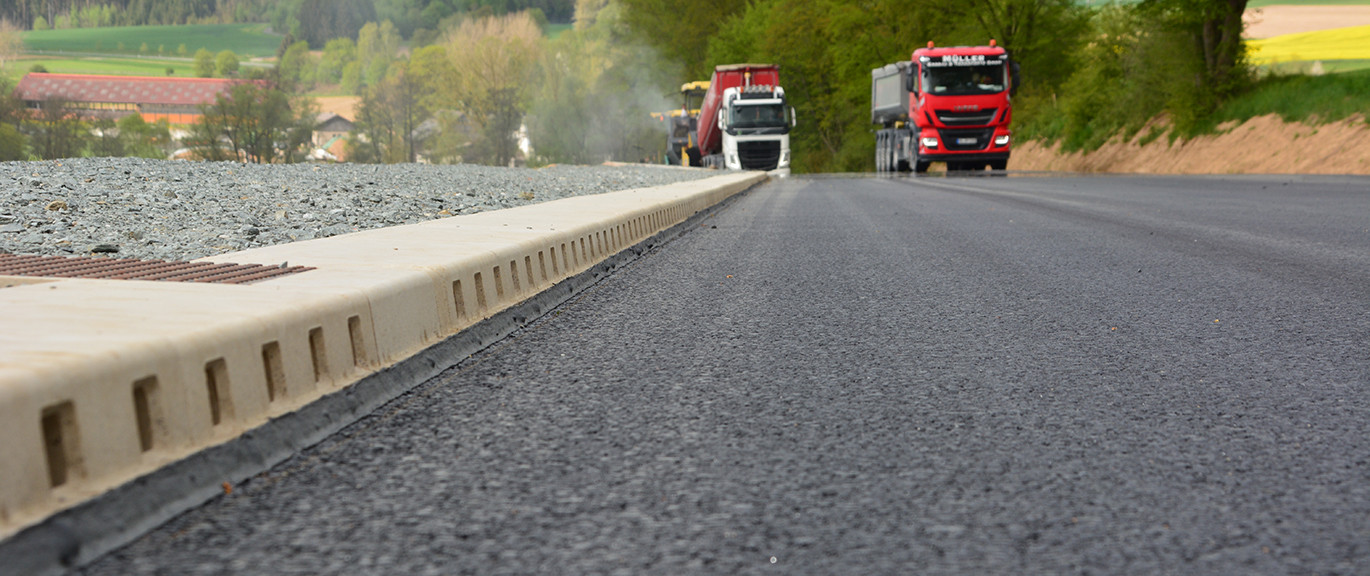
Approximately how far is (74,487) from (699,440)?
1644 mm

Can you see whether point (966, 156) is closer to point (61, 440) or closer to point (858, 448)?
point (858, 448)

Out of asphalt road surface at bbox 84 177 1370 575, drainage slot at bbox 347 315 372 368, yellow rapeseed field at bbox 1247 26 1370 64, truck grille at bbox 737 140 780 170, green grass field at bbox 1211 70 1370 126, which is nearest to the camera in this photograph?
asphalt road surface at bbox 84 177 1370 575

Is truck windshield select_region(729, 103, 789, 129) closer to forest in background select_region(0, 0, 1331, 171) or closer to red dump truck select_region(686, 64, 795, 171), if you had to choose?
red dump truck select_region(686, 64, 795, 171)

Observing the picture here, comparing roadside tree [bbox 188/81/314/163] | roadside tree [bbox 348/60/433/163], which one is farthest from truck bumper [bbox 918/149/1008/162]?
roadside tree [bbox 348/60/433/163]

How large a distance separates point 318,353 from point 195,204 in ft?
26.3

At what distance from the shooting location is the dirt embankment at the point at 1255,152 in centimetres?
2964

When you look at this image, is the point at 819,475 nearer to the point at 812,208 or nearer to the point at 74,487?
the point at 74,487

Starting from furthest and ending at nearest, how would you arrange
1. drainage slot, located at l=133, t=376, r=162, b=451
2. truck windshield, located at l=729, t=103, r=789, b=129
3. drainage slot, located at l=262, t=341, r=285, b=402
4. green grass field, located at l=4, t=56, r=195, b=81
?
green grass field, located at l=4, t=56, r=195, b=81 < truck windshield, located at l=729, t=103, r=789, b=129 < drainage slot, located at l=262, t=341, r=285, b=402 < drainage slot, located at l=133, t=376, r=162, b=451

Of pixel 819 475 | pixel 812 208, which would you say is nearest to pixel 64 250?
pixel 819 475

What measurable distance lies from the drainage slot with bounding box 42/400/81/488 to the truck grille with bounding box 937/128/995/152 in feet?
110

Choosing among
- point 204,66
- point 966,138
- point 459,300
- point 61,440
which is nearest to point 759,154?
point 966,138

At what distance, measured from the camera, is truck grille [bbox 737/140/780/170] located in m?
43.9

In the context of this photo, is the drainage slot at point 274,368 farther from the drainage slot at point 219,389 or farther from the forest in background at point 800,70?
the forest in background at point 800,70

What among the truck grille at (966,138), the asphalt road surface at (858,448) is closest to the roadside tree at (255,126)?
the truck grille at (966,138)
